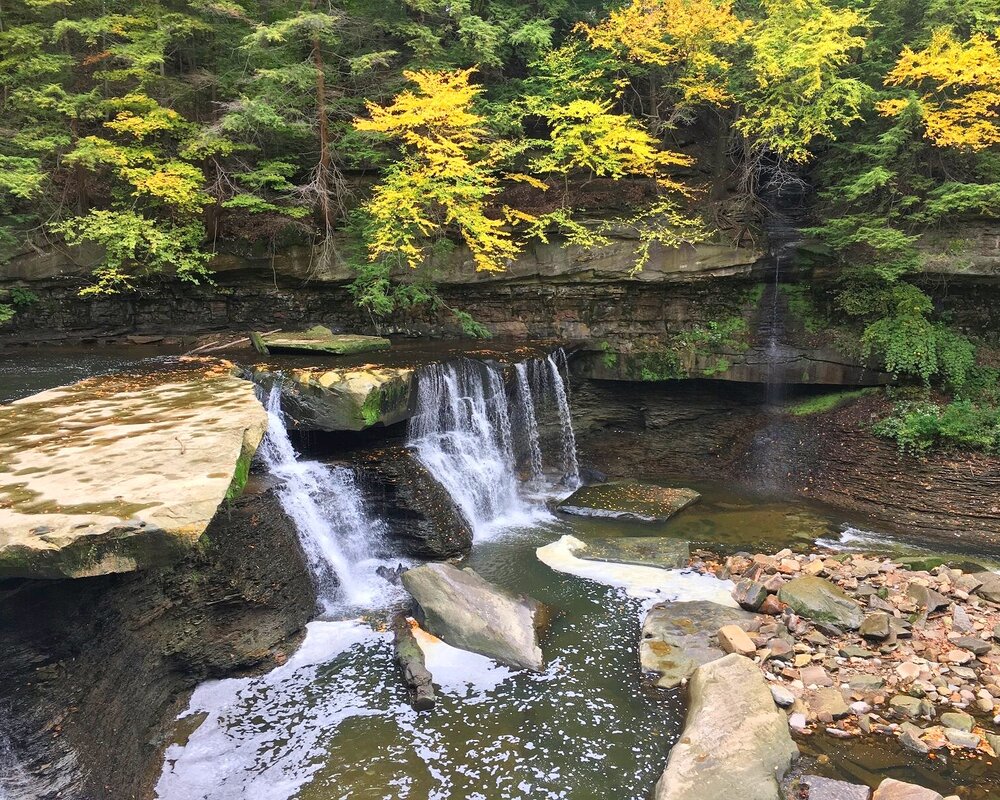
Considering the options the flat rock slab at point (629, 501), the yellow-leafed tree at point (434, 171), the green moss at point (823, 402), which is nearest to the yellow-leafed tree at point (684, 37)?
the yellow-leafed tree at point (434, 171)

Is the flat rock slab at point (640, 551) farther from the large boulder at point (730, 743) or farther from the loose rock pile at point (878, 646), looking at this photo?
the large boulder at point (730, 743)

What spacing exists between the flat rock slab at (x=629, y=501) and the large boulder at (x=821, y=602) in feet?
9.29

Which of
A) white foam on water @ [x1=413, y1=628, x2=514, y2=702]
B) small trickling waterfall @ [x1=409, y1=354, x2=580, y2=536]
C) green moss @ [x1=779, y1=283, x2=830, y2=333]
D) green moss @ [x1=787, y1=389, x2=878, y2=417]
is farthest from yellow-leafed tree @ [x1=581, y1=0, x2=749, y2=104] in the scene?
white foam on water @ [x1=413, y1=628, x2=514, y2=702]

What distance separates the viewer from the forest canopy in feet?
32.4

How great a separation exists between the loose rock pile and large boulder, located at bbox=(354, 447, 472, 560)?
351cm

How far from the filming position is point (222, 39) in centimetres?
1189

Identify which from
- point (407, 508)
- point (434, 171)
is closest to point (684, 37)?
point (434, 171)

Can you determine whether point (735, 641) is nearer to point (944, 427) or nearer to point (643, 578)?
point (643, 578)

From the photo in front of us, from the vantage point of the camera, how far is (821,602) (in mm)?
6535

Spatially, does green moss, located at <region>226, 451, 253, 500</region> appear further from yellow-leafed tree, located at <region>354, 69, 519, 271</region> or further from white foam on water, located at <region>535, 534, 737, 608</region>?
yellow-leafed tree, located at <region>354, 69, 519, 271</region>

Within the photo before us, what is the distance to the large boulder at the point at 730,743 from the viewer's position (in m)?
4.17

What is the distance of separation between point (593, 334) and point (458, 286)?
299 centimetres

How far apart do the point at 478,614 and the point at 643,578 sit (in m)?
2.50

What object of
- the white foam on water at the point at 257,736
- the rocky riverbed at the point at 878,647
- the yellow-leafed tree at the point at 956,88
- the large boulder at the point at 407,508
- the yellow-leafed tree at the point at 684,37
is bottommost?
the rocky riverbed at the point at 878,647
